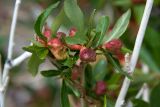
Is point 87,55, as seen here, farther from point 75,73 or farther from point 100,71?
point 100,71

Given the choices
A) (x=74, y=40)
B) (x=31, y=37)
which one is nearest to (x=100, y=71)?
(x=31, y=37)

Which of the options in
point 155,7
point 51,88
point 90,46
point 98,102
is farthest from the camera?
point 51,88

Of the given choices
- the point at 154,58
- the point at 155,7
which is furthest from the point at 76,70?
the point at 155,7

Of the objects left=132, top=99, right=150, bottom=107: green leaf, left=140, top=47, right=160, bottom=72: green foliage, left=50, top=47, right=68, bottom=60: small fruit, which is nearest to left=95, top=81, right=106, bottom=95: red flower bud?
left=132, top=99, right=150, bottom=107: green leaf

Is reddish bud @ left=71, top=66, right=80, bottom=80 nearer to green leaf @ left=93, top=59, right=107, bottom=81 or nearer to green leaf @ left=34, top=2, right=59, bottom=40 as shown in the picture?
green leaf @ left=34, top=2, right=59, bottom=40

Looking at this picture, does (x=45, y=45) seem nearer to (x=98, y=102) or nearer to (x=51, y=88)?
(x=98, y=102)
